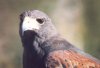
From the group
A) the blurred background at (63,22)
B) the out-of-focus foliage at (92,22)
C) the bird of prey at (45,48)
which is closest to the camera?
the bird of prey at (45,48)

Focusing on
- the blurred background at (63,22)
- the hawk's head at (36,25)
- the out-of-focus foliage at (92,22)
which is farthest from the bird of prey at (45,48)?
the out-of-focus foliage at (92,22)

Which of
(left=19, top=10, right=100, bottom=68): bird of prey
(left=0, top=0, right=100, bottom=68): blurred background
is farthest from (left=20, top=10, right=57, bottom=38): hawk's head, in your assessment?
(left=0, top=0, right=100, bottom=68): blurred background

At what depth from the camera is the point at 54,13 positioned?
13.9 metres

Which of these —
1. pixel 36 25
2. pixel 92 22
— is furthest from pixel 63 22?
pixel 36 25

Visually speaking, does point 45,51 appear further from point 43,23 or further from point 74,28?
point 74,28

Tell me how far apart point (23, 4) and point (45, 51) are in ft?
23.1

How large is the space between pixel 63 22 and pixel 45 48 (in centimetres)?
680

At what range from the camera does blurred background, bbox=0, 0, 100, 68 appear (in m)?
14.1

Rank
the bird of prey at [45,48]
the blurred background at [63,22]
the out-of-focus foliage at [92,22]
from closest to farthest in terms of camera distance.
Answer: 1. the bird of prey at [45,48]
2. the blurred background at [63,22]
3. the out-of-focus foliage at [92,22]

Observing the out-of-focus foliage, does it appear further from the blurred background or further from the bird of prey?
the bird of prey

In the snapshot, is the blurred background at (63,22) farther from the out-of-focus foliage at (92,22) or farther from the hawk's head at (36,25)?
the hawk's head at (36,25)

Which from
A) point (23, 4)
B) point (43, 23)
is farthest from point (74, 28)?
point (43, 23)

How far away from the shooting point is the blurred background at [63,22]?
46.1 ft

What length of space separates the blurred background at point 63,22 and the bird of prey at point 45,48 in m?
6.52
